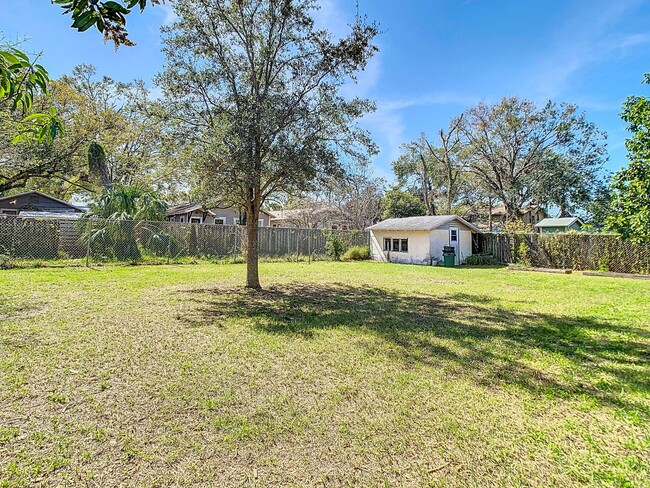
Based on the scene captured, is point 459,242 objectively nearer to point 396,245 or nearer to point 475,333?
point 396,245

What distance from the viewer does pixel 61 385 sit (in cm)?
308

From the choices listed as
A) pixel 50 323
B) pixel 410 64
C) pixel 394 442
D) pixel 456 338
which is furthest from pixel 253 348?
pixel 410 64

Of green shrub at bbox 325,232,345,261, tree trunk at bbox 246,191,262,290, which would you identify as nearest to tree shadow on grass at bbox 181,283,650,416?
tree trunk at bbox 246,191,262,290

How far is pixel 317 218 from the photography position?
28.0 m

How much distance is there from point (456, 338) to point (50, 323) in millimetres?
6044

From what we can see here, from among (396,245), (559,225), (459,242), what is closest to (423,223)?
(396,245)

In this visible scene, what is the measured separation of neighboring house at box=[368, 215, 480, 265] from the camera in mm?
17312

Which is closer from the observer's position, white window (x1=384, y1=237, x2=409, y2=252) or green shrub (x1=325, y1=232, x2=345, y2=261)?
white window (x1=384, y1=237, x2=409, y2=252)

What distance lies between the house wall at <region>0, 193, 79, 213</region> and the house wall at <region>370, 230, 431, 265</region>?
18090mm

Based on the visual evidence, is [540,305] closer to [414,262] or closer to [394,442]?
[394,442]

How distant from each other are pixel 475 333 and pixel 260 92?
277 inches

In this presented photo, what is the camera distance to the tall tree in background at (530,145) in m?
23.4

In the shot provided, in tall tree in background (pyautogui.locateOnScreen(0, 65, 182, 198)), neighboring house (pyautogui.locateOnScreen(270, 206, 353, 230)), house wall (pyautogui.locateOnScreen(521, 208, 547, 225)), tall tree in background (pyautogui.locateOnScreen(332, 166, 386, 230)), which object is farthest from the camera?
house wall (pyautogui.locateOnScreen(521, 208, 547, 225))

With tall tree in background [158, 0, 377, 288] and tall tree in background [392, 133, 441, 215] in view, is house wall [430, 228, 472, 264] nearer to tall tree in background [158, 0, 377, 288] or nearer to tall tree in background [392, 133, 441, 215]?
tall tree in background [158, 0, 377, 288]
